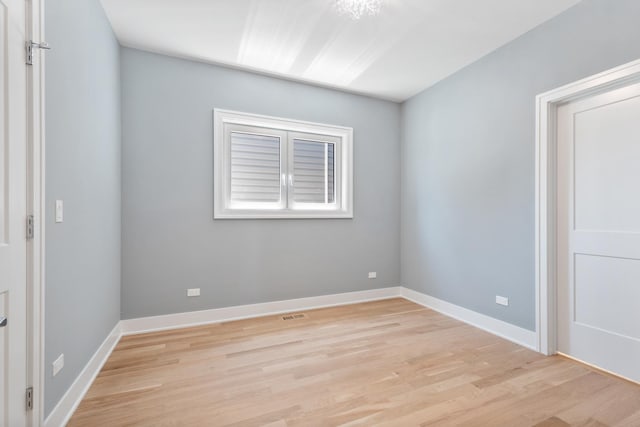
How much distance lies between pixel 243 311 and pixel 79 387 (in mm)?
1589

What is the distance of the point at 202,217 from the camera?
311 cm

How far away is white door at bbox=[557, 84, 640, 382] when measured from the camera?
2.01m

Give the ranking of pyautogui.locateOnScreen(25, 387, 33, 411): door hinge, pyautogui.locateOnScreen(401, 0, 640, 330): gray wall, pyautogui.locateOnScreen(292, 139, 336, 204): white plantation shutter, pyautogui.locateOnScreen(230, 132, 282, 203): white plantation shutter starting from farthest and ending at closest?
pyautogui.locateOnScreen(292, 139, 336, 204): white plantation shutter
pyautogui.locateOnScreen(230, 132, 282, 203): white plantation shutter
pyautogui.locateOnScreen(401, 0, 640, 330): gray wall
pyautogui.locateOnScreen(25, 387, 33, 411): door hinge

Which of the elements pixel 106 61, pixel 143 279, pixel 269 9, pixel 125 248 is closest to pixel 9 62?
pixel 106 61

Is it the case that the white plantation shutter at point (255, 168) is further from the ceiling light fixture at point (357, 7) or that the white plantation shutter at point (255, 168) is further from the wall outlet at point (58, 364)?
the wall outlet at point (58, 364)

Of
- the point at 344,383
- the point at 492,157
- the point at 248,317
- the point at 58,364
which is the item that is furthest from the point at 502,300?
the point at 58,364

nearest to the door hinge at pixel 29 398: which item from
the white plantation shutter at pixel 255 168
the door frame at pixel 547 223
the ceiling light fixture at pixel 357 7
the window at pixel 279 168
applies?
the window at pixel 279 168

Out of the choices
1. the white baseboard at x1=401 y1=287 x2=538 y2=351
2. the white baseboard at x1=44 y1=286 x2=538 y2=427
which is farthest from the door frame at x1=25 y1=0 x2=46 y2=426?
the white baseboard at x1=401 y1=287 x2=538 y2=351

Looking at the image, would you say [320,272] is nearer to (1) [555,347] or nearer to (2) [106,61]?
(1) [555,347]

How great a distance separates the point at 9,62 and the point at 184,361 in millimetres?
2140

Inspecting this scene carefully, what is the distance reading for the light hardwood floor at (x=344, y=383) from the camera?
65.2 inches

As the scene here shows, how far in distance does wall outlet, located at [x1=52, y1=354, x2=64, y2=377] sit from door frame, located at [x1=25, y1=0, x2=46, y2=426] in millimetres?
145

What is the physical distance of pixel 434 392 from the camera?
189 centimetres

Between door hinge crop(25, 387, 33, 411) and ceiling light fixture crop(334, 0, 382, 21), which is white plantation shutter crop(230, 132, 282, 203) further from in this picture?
door hinge crop(25, 387, 33, 411)
